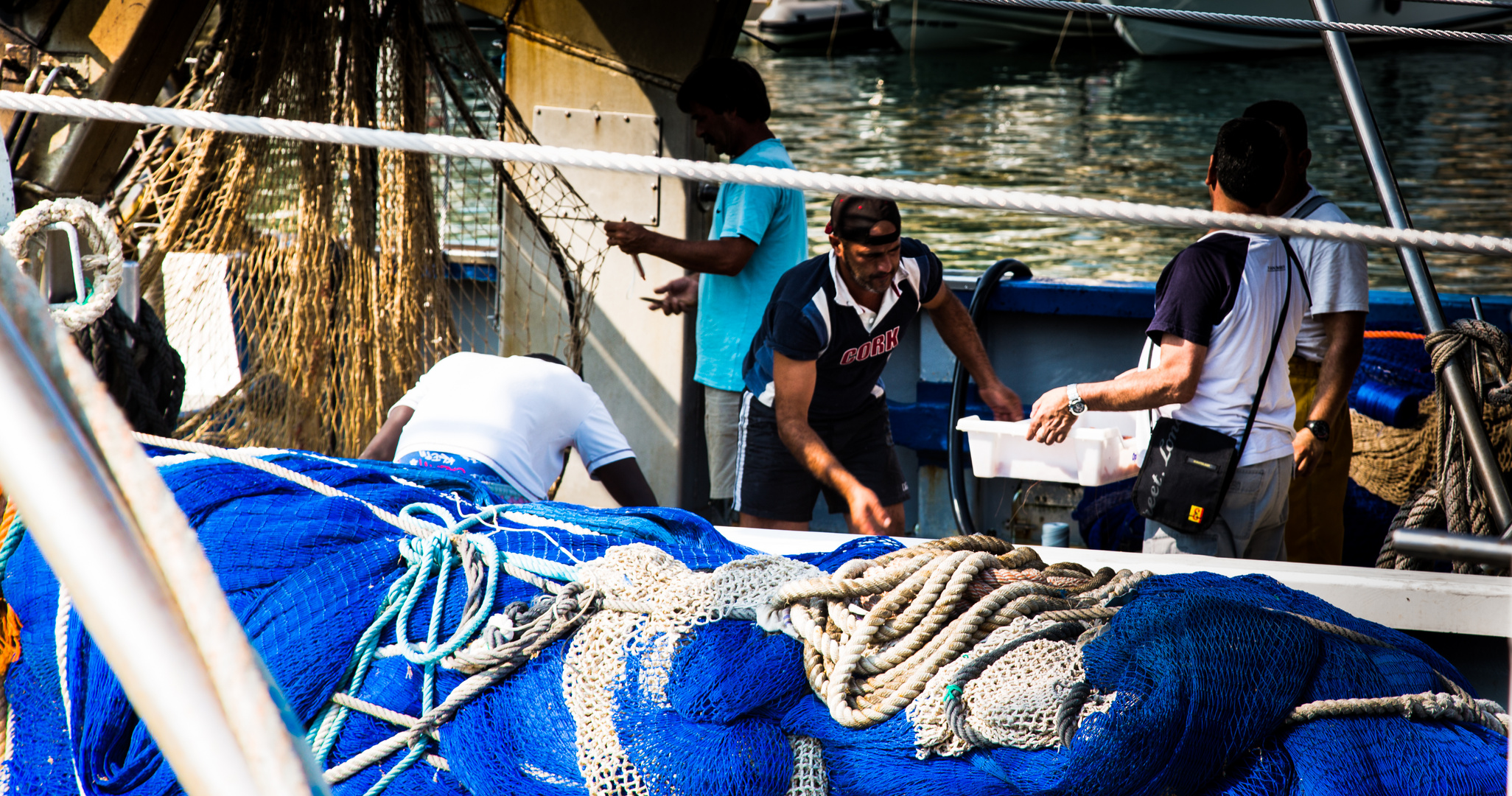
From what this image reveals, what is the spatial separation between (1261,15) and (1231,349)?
79.7 ft

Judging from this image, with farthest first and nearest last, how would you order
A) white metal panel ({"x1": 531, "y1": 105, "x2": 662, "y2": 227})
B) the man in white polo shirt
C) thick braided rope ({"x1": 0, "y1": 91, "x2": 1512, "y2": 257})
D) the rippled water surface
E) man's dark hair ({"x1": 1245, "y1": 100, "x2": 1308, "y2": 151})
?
the rippled water surface → white metal panel ({"x1": 531, "y1": 105, "x2": 662, "y2": 227}) → man's dark hair ({"x1": 1245, "y1": 100, "x2": 1308, "y2": 151}) → the man in white polo shirt → thick braided rope ({"x1": 0, "y1": 91, "x2": 1512, "y2": 257})

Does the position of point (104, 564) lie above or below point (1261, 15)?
below

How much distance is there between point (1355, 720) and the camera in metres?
1.57

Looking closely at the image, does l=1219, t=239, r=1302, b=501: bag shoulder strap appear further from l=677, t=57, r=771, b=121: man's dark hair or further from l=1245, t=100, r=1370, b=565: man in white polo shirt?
l=677, t=57, r=771, b=121: man's dark hair

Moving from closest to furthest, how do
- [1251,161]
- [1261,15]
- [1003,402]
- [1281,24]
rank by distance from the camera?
[1281,24] → [1251,161] → [1003,402] → [1261,15]

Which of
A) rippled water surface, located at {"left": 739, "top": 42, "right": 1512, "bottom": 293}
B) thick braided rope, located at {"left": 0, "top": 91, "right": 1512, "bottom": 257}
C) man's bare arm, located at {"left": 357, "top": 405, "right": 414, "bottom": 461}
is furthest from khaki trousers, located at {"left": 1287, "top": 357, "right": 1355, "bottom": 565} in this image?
rippled water surface, located at {"left": 739, "top": 42, "right": 1512, "bottom": 293}

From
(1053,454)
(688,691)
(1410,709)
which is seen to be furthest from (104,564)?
(1053,454)

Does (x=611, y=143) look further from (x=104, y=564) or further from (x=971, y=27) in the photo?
(x=971, y=27)

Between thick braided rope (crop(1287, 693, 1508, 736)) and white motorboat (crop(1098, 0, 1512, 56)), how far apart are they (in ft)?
80.0

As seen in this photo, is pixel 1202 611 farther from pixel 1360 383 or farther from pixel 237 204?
pixel 237 204

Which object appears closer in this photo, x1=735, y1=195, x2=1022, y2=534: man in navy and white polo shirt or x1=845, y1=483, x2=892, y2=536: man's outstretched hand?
x1=845, y1=483, x2=892, y2=536: man's outstretched hand

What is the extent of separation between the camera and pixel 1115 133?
60.5 feet

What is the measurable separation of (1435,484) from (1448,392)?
0.78 meters

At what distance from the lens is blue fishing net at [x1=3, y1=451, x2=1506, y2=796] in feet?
5.00
